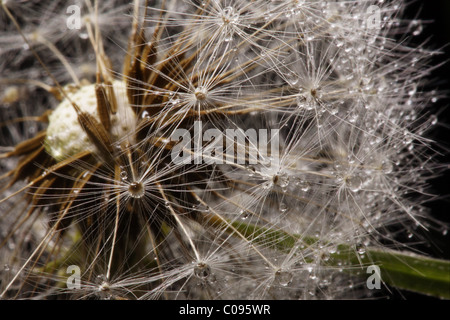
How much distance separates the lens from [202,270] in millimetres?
1408

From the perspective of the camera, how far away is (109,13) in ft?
6.88

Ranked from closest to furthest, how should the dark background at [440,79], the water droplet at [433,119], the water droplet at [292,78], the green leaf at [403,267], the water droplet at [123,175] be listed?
the water droplet at [123,175], the water droplet at [292,78], the green leaf at [403,267], the water droplet at [433,119], the dark background at [440,79]

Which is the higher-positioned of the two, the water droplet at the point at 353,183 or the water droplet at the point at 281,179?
the water droplet at the point at 353,183

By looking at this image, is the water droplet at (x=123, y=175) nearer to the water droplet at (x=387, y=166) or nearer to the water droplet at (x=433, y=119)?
the water droplet at (x=387, y=166)

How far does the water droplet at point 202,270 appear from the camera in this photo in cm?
140

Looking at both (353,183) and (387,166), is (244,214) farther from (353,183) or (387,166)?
(387,166)

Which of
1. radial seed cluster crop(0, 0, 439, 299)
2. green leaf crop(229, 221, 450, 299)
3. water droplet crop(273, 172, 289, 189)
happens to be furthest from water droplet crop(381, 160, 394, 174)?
water droplet crop(273, 172, 289, 189)

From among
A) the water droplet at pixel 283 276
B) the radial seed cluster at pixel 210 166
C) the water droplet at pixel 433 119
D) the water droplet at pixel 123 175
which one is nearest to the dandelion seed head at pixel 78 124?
the radial seed cluster at pixel 210 166

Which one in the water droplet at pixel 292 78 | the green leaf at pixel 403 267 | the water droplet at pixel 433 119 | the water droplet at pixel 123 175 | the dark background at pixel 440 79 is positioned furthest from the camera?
the dark background at pixel 440 79

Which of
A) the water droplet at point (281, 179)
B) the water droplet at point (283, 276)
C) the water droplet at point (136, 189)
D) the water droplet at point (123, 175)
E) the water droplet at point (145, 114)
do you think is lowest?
the water droplet at point (283, 276)

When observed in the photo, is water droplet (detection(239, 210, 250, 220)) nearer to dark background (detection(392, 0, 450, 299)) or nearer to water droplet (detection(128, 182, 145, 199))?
water droplet (detection(128, 182, 145, 199))

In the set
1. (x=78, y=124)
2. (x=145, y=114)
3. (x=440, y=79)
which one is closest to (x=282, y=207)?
(x=145, y=114)

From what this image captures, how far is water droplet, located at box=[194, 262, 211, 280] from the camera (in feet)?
4.61

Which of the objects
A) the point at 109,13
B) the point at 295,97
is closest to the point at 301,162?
the point at 295,97
